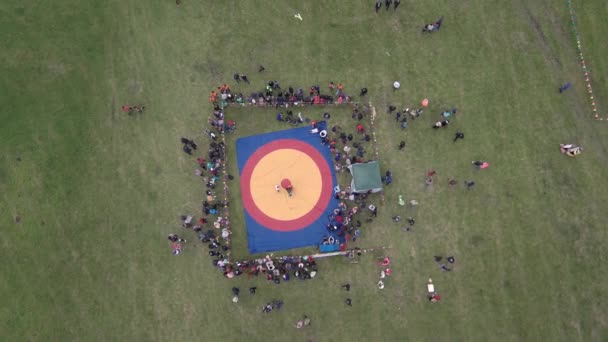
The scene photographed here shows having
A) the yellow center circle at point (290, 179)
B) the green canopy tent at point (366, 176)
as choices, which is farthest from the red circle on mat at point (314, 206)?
the green canopy tent at point (366, 176)

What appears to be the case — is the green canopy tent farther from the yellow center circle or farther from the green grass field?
the yellow center circle

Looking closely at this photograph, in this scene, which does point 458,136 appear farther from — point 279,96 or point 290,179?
point 279,96

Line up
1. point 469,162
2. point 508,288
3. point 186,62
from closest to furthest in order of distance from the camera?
point 508,288, point 469,162, point 186,62

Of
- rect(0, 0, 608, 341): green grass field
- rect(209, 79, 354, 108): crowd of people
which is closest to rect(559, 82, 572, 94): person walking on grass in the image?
rect(0, 0, 608, 341): green grass field

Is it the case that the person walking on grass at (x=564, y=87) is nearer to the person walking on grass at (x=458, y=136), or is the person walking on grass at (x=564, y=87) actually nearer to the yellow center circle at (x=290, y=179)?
the person walking on grass at (x=458, y=136)

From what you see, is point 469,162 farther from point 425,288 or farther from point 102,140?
point 102,140

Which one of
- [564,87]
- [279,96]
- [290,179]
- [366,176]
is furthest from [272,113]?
[564,87]

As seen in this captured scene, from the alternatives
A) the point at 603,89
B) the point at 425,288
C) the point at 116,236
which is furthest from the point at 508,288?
the point at 116,236

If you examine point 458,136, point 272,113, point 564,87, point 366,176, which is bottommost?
point 366,176
